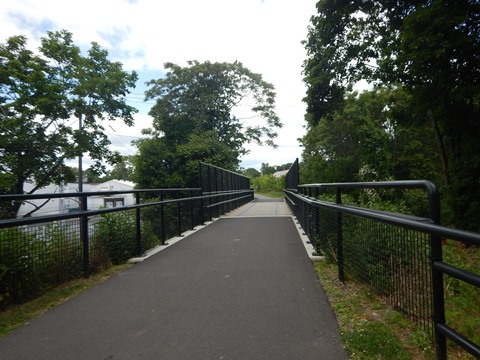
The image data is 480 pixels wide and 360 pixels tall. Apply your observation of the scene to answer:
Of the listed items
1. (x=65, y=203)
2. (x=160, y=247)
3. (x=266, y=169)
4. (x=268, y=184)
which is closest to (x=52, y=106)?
(x=65, y=203)

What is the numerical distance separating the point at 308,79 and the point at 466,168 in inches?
288

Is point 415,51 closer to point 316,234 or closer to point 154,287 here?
point 316,234

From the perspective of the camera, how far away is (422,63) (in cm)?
816

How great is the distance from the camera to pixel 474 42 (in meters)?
7.41

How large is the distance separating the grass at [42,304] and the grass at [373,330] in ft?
8.43

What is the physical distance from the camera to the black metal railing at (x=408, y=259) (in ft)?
5.19

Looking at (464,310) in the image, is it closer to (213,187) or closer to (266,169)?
(213,187)

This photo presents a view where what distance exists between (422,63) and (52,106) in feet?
47.7

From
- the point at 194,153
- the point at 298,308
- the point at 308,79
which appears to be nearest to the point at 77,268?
the point at 298,308

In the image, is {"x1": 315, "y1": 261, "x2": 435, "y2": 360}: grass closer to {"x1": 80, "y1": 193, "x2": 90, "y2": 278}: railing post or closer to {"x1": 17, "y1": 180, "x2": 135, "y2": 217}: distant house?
{"x1": 80, "y1": 193, "x2": 90, "y2": 278}: railing post

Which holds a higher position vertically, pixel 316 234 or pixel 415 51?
pixel 415 51

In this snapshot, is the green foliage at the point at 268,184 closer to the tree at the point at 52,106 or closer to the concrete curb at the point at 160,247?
the tree at the point at 52,106

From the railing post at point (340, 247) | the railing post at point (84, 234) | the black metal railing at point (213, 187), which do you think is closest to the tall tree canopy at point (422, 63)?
the black metal railing at point (213, 187)

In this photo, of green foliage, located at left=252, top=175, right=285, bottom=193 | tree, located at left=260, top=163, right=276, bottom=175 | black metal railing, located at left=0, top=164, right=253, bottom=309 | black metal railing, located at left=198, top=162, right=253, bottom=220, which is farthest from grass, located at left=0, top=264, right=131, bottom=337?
tree, located at left=260, top=163, right=276, bottom=175
